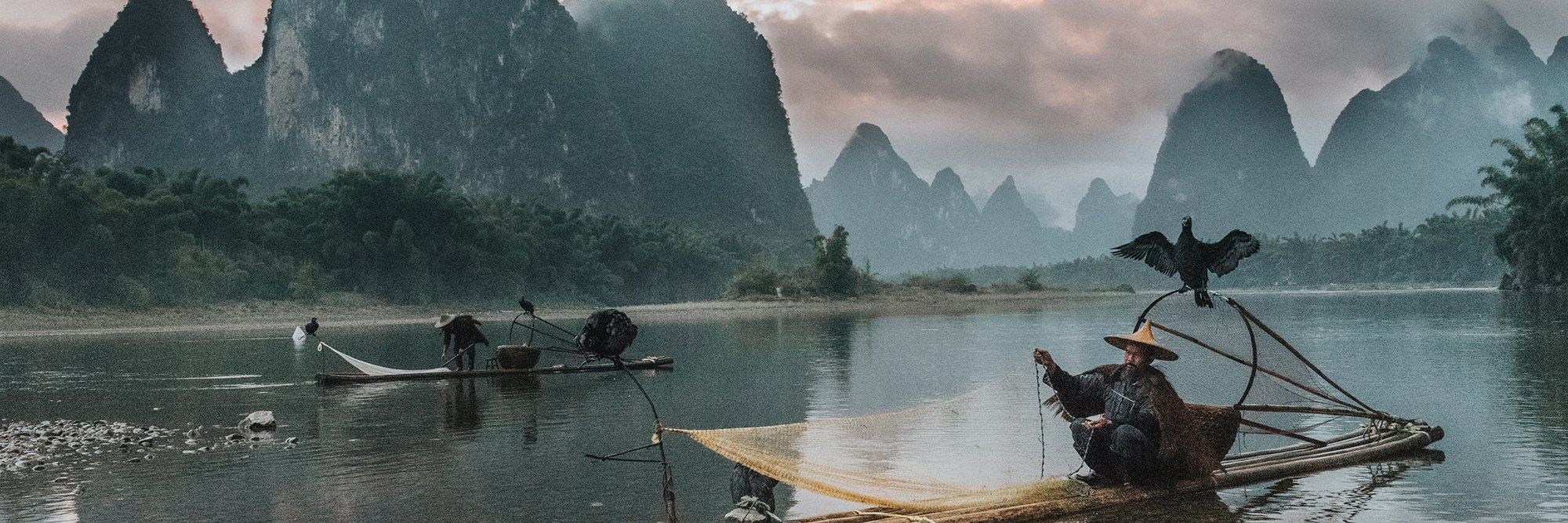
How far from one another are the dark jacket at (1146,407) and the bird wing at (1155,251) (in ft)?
3.97

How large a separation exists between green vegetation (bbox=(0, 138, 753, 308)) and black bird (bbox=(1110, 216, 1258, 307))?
1924 inches

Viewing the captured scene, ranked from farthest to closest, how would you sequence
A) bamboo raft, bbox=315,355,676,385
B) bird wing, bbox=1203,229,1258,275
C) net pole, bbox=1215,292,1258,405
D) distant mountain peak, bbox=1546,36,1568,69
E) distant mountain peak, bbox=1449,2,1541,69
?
1. distant mountain peak, bbox=1449,2,1541,69
2. distant mountain peak, bbox=1546,36,1568,69
3. bamboo raft, bbox=315,355,676,385
4. net pole, bbox=1215,292,1258,405
5. bird wing, bbox=1203,229,1258,275

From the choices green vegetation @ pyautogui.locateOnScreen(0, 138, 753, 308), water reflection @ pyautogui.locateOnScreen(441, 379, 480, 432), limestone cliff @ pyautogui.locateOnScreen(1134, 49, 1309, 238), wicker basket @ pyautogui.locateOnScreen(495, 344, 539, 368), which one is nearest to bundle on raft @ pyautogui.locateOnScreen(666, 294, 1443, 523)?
water reflection @ pyautogui.locateOnScreen(441, 379, 480, 432)

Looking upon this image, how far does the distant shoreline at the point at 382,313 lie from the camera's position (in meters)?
45.7

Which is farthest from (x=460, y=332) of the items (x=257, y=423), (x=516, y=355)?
(x=257, y=423)

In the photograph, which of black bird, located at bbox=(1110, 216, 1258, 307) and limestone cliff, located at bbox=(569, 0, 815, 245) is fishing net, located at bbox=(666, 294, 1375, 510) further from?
limestone cliff, located at bbox=(569, 0, 815, 245)

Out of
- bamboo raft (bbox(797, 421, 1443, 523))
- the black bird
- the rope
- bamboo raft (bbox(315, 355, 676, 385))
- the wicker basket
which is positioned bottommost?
bamboo raft (bbox(797, 421, 1443, 523))

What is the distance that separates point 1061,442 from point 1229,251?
3.96 metres

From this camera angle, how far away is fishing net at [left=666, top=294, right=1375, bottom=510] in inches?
321

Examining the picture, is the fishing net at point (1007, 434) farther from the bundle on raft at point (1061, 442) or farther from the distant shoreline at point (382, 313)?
the distant shoreline at point (382, 313)

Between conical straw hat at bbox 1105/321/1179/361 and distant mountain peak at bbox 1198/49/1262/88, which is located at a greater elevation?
distant mountain peak at bbox 1198/49/1262/88

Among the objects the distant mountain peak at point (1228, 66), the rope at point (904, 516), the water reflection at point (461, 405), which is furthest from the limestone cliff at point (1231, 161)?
the rope at point (904, 516)

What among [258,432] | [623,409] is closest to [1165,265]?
[623,409]

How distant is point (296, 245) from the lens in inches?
2324
